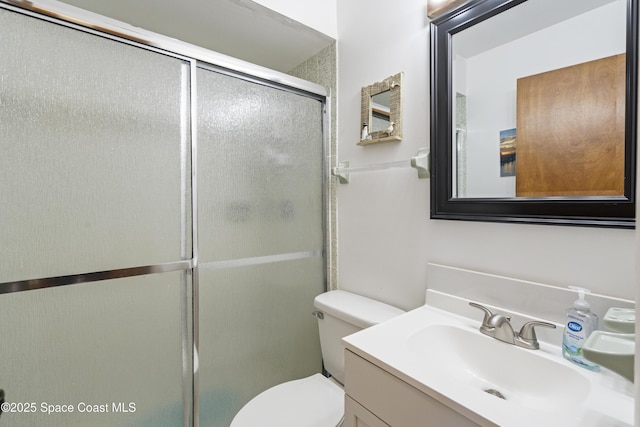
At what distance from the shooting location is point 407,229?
1255mm

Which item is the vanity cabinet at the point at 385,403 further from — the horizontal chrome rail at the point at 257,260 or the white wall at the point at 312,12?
the white wall at the point at 312,12

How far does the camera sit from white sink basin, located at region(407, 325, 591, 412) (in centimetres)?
72

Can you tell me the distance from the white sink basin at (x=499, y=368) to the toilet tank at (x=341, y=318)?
0.87 ft

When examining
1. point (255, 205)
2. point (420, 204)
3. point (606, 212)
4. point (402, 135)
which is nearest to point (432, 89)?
point (402, 135)

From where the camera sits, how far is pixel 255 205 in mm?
1410

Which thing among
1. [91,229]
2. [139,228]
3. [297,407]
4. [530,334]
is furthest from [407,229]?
[91,229]

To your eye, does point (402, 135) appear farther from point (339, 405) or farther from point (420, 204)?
point (339, 405)

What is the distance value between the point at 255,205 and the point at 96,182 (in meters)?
0.62

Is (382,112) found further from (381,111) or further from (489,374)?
(489,374)

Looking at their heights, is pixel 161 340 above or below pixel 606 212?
below

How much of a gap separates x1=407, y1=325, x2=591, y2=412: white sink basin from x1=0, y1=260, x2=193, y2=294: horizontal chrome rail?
93 cm

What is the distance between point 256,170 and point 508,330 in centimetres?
117

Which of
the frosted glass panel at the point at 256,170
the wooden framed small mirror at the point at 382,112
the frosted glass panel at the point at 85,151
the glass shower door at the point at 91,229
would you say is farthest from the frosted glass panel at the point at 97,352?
the wooden framed small mirror at the point at 382,112

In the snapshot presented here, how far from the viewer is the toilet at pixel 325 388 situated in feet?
3.56
